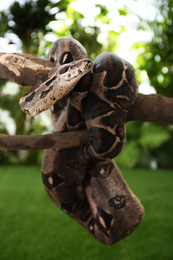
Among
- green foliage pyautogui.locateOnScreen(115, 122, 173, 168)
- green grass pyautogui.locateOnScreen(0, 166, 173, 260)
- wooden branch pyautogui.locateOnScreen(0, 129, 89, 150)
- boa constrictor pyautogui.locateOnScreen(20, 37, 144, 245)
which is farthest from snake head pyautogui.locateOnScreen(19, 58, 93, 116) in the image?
green foliage pyautogui.locateOnScreen(115, 122, 173, 168)

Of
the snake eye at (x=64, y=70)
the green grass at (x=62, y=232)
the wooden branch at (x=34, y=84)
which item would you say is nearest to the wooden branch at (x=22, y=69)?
the wooden branch at (x=34, y=84)

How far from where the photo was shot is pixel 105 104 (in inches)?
42.4

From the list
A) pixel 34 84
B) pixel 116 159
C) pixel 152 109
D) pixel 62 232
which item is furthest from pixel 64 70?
pixel 116 159

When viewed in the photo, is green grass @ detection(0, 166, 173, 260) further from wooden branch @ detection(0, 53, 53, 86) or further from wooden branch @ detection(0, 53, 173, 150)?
wooden branch @ detection(0, 53, 53, 86)

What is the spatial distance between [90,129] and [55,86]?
229 mm

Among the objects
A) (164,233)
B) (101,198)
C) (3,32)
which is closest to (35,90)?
(101,198)

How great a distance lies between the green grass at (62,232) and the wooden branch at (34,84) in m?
1.66

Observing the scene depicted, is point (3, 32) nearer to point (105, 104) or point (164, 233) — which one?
point (164, 233)

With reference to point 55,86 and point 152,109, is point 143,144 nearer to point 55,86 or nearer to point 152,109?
point 152,109

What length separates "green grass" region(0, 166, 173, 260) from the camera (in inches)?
96.6

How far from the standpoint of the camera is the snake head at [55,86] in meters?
0.91

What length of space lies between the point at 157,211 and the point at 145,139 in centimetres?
308

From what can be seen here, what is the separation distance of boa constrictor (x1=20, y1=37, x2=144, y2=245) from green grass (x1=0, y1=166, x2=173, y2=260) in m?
1.23

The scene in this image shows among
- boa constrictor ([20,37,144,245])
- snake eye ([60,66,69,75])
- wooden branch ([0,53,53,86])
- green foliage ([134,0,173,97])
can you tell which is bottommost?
green foliage ([134,0,173,97])
